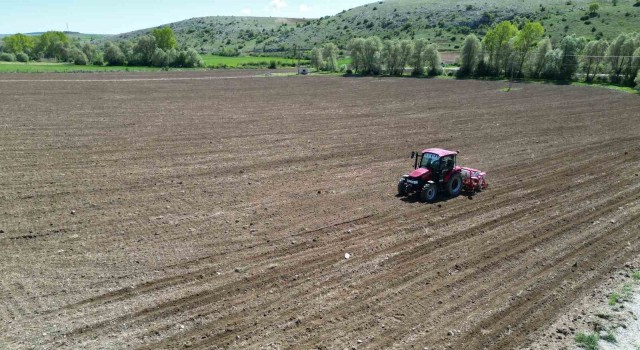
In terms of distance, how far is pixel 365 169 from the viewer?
22.8 m

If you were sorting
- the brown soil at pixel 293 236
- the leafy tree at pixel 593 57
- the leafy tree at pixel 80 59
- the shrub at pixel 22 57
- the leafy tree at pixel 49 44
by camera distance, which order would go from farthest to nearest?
the leafy tree at pixel 49 44 < the shrub at pixel 22 57 < the leafy tree at pixel 80 59 < the leafy tree at pixel 593 57 < the brown soil at pixel 293 236

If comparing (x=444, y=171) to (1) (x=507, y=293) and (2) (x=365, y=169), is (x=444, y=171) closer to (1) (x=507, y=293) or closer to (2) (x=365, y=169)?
(2) (x=365, y=169)

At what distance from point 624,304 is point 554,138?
21498 mm

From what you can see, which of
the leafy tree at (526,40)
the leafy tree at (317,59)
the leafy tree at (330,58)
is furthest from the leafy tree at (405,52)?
the leafy tree at (317,59)

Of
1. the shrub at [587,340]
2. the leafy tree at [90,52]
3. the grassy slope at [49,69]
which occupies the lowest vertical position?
the shrub at [587,340]

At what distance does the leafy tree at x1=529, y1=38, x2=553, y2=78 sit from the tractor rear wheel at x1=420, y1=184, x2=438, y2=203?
6926 centimetres

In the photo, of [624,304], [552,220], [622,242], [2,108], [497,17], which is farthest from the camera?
[497,17]

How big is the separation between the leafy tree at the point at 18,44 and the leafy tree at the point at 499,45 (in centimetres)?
13508

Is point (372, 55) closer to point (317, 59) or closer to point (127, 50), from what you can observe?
point (317, 59)

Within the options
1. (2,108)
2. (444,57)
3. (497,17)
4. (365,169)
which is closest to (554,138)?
(365,169)

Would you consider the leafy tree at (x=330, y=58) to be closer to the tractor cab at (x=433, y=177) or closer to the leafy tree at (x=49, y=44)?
the leafy tree at (x=49, y=44)

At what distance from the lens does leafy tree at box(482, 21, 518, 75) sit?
8162cm

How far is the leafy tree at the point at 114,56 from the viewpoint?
112m

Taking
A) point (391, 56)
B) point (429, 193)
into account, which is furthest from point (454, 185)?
point (391, 56)
